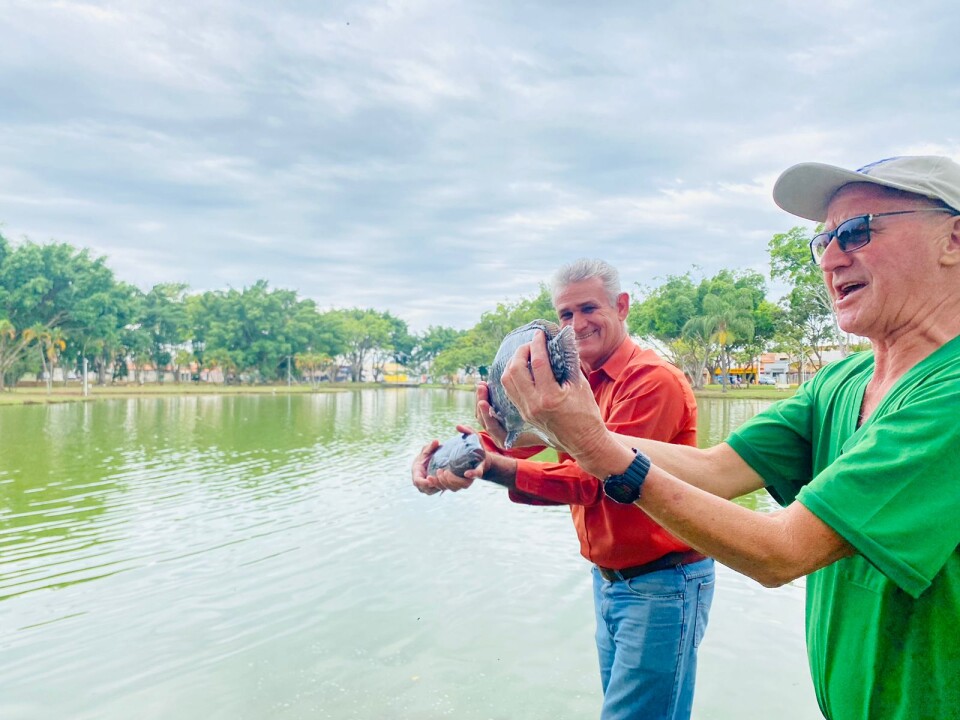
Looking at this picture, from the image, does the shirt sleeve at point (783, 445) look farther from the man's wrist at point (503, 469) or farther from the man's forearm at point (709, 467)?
the man's wrist at point (503, 469)

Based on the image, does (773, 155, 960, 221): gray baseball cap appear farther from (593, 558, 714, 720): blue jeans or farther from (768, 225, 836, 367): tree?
(768, 225, 836, 367): tree

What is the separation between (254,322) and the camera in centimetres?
7819

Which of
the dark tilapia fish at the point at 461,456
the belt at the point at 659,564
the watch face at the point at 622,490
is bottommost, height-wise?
the belt at the point at 659,564

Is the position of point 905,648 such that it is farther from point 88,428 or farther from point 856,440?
point 88,428

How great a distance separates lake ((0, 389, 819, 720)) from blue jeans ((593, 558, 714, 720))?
2080 millimetres

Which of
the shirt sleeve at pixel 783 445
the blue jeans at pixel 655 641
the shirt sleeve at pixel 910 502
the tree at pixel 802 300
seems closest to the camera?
the shirt sleeve at pixel 910 502

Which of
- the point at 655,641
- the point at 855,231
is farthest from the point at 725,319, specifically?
the point at 855,231

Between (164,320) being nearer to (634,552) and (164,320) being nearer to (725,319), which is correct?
(725,319)

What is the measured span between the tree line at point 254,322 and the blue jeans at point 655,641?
33.2 m

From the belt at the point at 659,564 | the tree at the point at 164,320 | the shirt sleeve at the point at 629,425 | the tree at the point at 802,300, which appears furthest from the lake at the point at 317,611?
the tree at the point at 164,320

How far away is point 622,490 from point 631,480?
37mm

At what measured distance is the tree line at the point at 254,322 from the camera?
49.0 m

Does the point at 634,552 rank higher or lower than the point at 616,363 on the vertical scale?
lower

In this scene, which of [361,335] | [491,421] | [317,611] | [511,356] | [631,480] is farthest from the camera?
[361,335]
